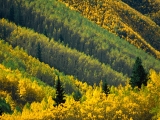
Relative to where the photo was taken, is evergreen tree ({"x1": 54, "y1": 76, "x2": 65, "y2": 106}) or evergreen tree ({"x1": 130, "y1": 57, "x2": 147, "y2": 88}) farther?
evergreen tree ({"x1": 130, "y1": 57, "x2": 147, "y2": 88})

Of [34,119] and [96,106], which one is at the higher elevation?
[96,106]

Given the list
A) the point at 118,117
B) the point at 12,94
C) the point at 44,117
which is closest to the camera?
the point at 118,117

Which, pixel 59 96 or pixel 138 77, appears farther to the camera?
pixel 138 77

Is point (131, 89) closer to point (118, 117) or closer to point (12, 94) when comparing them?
point (118, 117)

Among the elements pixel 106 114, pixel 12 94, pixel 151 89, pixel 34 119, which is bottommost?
pixel 12 94

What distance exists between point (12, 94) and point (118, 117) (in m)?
107

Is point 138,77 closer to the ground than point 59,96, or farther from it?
farther from it

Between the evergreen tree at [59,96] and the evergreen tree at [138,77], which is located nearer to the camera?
the evergreen tree at [59,96]

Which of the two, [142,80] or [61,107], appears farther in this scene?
[142,80]

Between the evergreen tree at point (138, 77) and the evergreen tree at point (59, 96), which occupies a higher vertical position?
the evergreen tree at point (138, 77)

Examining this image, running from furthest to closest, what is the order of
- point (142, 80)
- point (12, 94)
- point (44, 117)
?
point (12, 94)
point (142, 80)
point (44, 117)

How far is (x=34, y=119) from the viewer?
104375mm

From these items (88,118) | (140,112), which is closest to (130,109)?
(140,112)

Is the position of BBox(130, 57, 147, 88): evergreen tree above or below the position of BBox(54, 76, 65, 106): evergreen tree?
above
